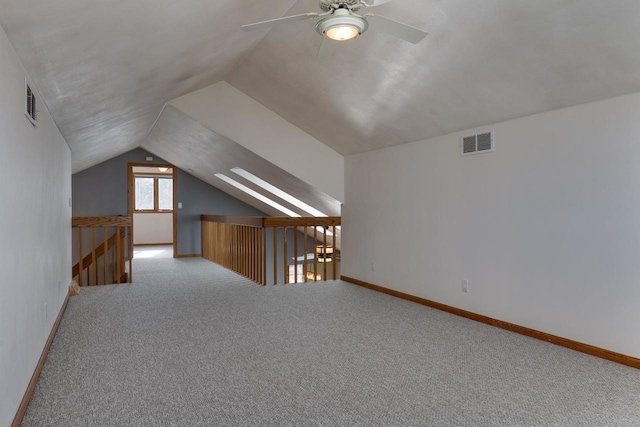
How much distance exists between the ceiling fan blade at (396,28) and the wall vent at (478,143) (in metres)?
1.78

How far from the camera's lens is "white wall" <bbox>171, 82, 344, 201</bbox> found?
18.0 feet

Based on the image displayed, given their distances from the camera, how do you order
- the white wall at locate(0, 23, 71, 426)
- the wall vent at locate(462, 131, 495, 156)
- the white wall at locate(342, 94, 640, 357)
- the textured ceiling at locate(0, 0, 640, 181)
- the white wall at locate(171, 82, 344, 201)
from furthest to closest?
the white wall at locate(171, 82, 344, 201)
the wall vent at locate(462, 131, 495, 156)
the white wall at locate(342, 94, 640, 357)
the textured ceiling at locate(0, 0, 640, 181)
the white wall at locate(0, 23, 71, 426)

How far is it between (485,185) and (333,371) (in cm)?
225

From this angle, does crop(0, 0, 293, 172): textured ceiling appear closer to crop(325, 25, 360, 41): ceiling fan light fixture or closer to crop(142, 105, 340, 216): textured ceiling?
crop(325, 25, 360, 41): ceiling fan light fixture

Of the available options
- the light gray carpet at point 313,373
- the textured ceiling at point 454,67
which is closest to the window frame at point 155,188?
the textured ceiling at point 454,67

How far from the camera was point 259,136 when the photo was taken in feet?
18.6

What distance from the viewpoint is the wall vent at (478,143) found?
151 inches

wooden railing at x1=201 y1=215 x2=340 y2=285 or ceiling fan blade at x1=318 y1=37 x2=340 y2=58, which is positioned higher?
ceiling fan blade at x1=318 y1=37 x2=340 y2=58

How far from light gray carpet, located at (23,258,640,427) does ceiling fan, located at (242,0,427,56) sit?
2041 millimetres

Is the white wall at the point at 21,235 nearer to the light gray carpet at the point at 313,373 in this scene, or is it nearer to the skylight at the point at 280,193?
the light gray carpet at the point at 313,373

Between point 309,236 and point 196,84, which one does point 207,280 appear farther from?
point 309,236

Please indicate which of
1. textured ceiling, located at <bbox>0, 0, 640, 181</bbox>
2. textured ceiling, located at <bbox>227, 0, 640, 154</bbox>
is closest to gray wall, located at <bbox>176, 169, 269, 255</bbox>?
textured ceiling, located at <bbox>0, 0, 640, 181</bbox>

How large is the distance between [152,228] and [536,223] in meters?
10.8

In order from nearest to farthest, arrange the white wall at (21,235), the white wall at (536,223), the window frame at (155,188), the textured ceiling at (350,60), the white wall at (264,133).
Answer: the white wall at (21,235), the textured ceiling at (350,60), the white wall at (536,223), the white wall at (264,133), the window frame at (155,188)
